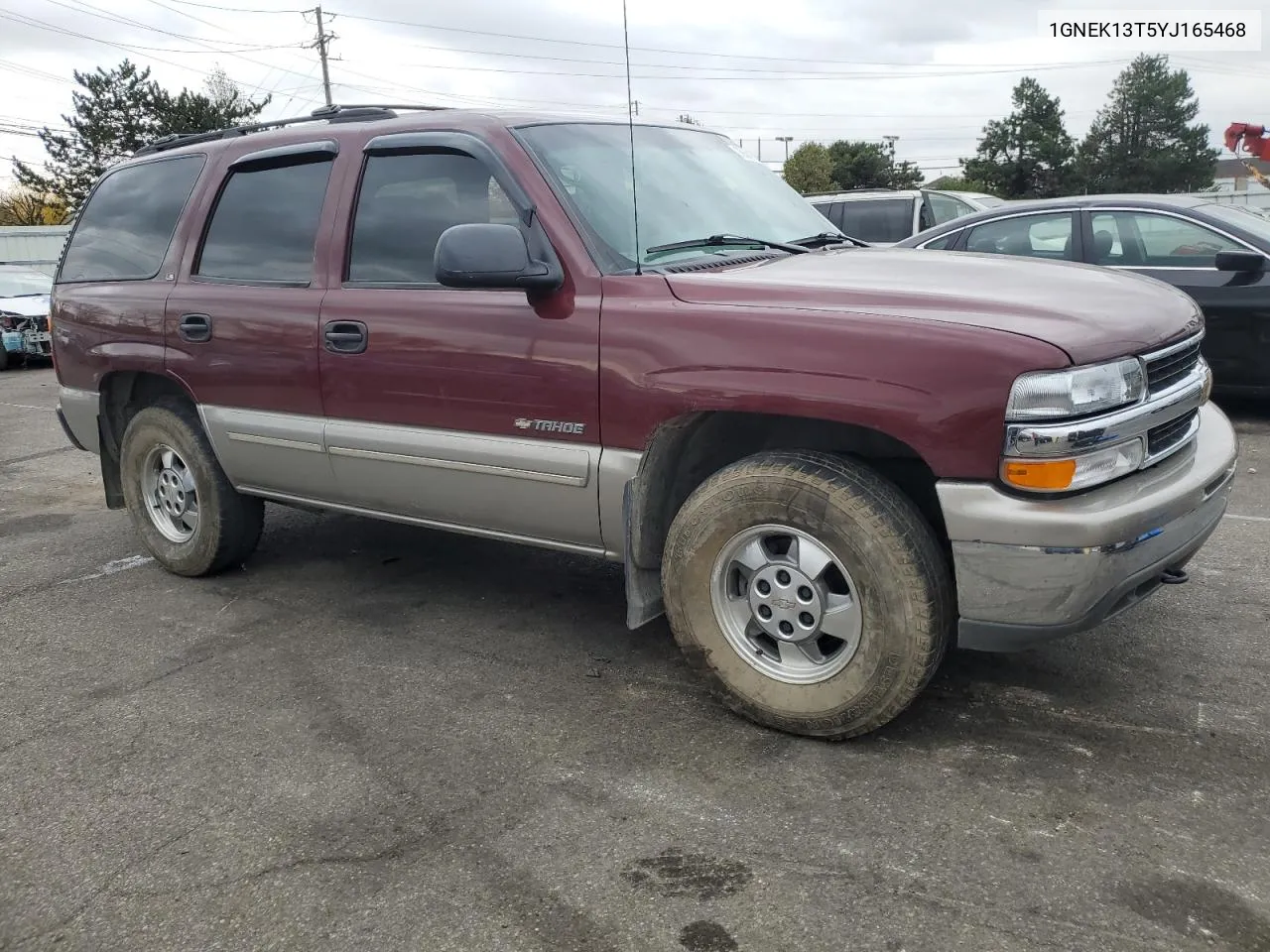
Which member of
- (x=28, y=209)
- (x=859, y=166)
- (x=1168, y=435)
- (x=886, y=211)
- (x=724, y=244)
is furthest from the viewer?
(x=859, y=166)

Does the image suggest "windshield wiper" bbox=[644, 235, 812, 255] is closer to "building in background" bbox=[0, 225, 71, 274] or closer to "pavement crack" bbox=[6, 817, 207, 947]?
"pavement crack" bbox=[6, 817, 207, 947]

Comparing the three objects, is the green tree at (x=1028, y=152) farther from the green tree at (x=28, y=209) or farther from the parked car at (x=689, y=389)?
the parked car at (x=689, y=389)

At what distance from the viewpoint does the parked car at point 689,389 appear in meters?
2.85

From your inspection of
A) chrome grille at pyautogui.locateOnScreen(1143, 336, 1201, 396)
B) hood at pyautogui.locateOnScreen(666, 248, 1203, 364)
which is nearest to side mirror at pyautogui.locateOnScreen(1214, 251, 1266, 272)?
hood at pyautogui.locateOnScreen(666, 248, 1203, 364)

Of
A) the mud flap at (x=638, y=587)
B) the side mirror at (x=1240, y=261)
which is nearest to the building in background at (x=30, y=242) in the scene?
the side mirror at (x=1240, y=261)

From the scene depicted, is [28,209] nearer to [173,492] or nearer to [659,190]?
[173,492]

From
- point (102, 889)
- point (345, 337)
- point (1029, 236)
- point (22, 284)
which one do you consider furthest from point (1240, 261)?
point (22, 284)

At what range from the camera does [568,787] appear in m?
3.08

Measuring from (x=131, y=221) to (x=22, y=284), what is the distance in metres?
13.3

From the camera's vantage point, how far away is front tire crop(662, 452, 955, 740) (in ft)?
9.81

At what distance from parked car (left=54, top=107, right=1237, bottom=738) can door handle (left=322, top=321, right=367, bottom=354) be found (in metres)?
0.02

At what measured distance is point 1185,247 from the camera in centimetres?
741

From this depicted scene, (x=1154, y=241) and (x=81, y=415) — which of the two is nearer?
(x=81, y=415)

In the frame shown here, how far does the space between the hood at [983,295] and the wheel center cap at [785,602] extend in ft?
2.56
